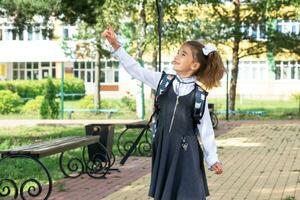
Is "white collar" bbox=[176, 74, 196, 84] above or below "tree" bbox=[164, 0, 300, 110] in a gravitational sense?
below

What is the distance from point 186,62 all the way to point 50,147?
147 inches

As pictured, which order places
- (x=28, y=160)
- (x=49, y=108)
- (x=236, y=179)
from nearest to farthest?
(x=236, y=179) < (x=28, y=160) < (x=49, y=108)

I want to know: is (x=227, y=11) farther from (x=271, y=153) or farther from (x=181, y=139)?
(x=181, y=139)

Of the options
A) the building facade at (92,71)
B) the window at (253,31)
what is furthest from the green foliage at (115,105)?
the building facade at (92,71)

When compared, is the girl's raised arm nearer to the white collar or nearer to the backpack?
the backpack

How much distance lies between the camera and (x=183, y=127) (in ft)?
15.0

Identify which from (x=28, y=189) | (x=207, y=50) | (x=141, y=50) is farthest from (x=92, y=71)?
(x=207, y=50)

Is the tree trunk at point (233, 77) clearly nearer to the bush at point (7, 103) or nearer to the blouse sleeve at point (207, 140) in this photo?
the bush at point (7, 103)

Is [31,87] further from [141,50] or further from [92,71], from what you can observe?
[141,50]

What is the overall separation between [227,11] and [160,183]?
2337 cm

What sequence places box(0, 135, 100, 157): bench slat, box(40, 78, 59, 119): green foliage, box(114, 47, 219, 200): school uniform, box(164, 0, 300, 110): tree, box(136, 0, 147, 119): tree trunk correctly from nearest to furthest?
box(114, 47, 219, 200): school uniform, box(0, 135, 100, 157): bench slat, box(40, 78, 59, 119): green foliage, box(136, 0, 147, 119): tree trunk, box(164, 0, 300, 110): tree

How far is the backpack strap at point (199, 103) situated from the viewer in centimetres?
455

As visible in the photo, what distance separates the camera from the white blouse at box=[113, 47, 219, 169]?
14.9 feet

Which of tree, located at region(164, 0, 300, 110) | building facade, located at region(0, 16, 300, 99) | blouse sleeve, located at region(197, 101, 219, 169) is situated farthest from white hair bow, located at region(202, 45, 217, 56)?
building facade, located at region(0, 16, 300, 99)
